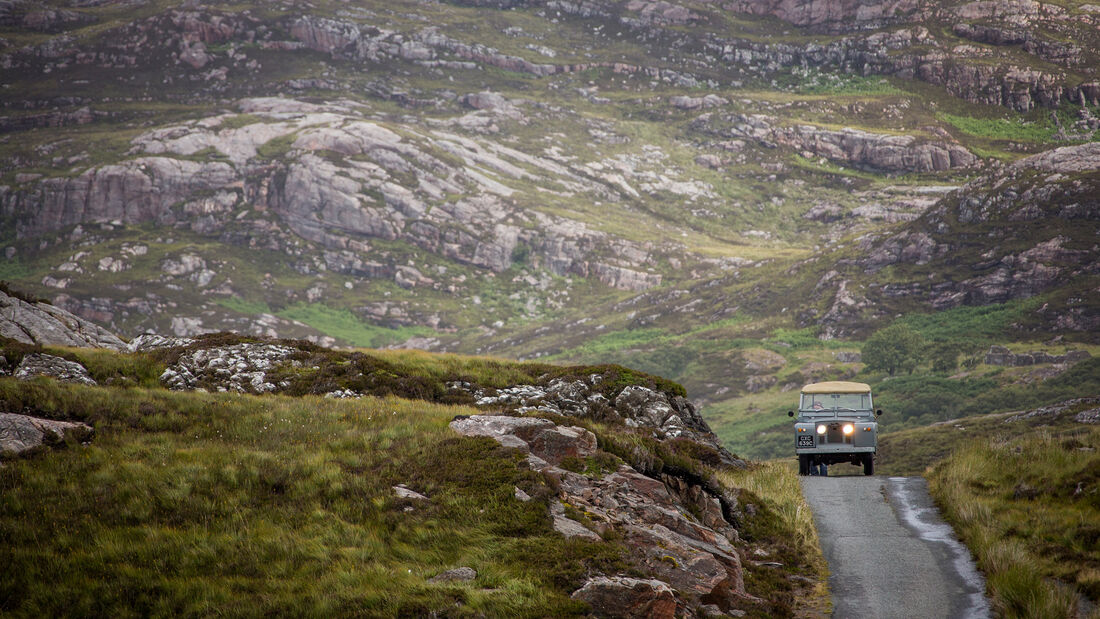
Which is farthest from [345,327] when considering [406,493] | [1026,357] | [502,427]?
[406,493]

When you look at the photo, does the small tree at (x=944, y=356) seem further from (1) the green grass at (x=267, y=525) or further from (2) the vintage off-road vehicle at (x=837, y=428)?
(1) the green grass at (x=267, y=525)

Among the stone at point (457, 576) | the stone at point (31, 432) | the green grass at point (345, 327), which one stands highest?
the stone at point (31, 432)

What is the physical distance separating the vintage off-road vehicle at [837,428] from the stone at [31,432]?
72.0ft

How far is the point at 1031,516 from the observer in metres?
16.5

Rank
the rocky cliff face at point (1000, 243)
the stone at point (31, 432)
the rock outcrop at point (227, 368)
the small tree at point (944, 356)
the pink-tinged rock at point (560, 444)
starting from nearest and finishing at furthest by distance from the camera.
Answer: the stone at point (31, 432)
the pink-tinged rock at point (560, 444)
the rock outcrop at point (227, 368)
the small tree at point (944, 356)
the rocky cliff face at point (1000, 243)

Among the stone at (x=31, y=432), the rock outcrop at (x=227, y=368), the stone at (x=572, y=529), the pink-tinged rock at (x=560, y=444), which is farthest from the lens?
the rock outcrop at (x=227, y=368)

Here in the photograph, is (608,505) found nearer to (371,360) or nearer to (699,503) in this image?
(699,503)

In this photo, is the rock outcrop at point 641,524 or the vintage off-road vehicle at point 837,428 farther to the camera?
the vintage off-road vehicle at point 837,428

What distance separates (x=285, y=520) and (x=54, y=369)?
516 inches

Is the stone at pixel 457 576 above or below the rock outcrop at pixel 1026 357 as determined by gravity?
above

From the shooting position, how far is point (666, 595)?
1165 cm

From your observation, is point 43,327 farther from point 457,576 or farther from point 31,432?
point 457,576

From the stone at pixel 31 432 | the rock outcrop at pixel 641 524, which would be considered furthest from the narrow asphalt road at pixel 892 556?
the stone at pixel 31 432

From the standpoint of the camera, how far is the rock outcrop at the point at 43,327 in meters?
25.4
